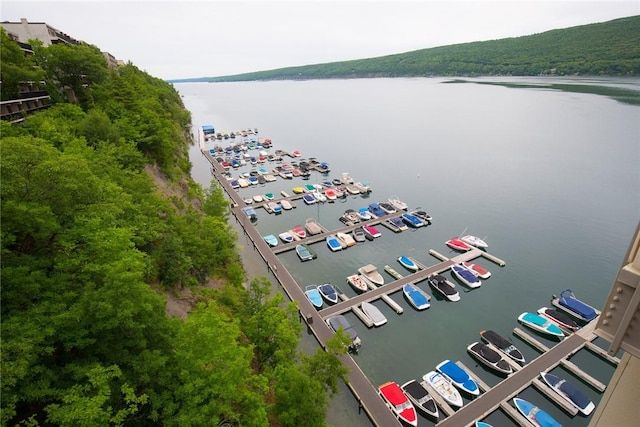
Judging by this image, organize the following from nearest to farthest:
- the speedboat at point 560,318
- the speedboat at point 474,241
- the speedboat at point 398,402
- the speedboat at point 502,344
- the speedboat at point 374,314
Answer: the speedboat at point 398,402, the speedboat at point 502,344, the speedboat at point 560,318, the speedboat at point 374,314, the speedboat at point 474,241

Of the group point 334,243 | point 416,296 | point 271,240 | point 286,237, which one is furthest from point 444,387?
point 271,240

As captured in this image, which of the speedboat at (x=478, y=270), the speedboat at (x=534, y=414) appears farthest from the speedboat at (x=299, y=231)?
the speedboat at (x=534, y=414)

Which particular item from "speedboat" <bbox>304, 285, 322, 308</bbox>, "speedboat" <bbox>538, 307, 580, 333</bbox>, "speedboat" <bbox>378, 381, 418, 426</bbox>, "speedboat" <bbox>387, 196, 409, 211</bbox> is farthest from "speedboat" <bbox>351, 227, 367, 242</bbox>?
"speedboat" <bbox>378, 381, 418, 426</bbox>

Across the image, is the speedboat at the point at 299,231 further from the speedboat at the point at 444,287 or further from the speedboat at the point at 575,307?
the speedboat at the point at 575,307

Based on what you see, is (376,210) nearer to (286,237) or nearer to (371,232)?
(371,232)

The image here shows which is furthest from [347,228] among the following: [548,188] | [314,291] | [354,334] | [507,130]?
[507,130]

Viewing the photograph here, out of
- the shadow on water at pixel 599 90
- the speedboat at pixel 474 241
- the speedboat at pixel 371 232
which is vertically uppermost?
the shadow on water at pixel 599 90

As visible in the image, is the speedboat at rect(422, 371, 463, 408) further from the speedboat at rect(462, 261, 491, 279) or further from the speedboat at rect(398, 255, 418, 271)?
the speedboat at rect(462, 261, 491, 279)
